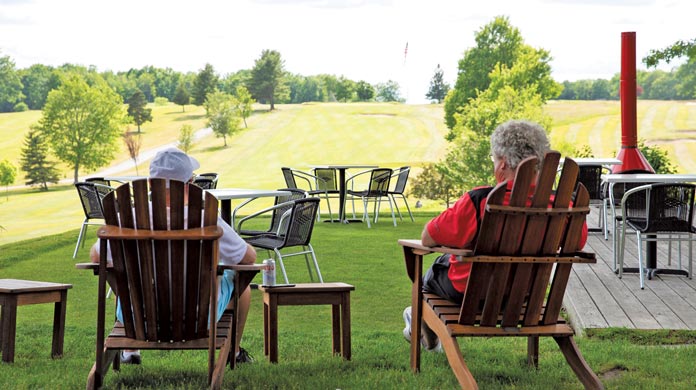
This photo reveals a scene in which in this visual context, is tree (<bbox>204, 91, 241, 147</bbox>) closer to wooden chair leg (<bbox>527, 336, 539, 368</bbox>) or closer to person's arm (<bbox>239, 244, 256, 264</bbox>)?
person's arm (<bbox>239, 244, 256, 264</bbox>)

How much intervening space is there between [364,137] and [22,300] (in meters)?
41.2

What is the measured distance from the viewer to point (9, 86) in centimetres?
3816

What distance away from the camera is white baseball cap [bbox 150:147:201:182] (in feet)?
12.2

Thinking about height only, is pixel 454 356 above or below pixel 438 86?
below

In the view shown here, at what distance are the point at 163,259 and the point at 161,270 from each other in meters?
0.04

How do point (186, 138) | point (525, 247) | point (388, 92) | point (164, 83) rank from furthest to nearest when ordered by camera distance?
point (388, 92) < point (164, 83) < point (186, 138) < point (525, 247)

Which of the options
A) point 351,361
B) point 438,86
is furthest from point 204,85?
point 351,361

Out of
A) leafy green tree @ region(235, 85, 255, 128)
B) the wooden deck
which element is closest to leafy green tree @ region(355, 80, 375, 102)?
leafy green tree @ region(235, 85, 255, 128)

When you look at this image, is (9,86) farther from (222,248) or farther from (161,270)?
(161,270)

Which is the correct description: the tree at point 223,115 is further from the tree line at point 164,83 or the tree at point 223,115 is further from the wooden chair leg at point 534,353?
the wooden chair leg at point 534,353

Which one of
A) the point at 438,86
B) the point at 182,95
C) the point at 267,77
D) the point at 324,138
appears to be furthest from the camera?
the point at 438,86

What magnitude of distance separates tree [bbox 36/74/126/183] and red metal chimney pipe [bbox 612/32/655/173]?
3175cm

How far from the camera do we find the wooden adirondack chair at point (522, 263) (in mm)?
3037

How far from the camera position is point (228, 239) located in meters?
3.59
